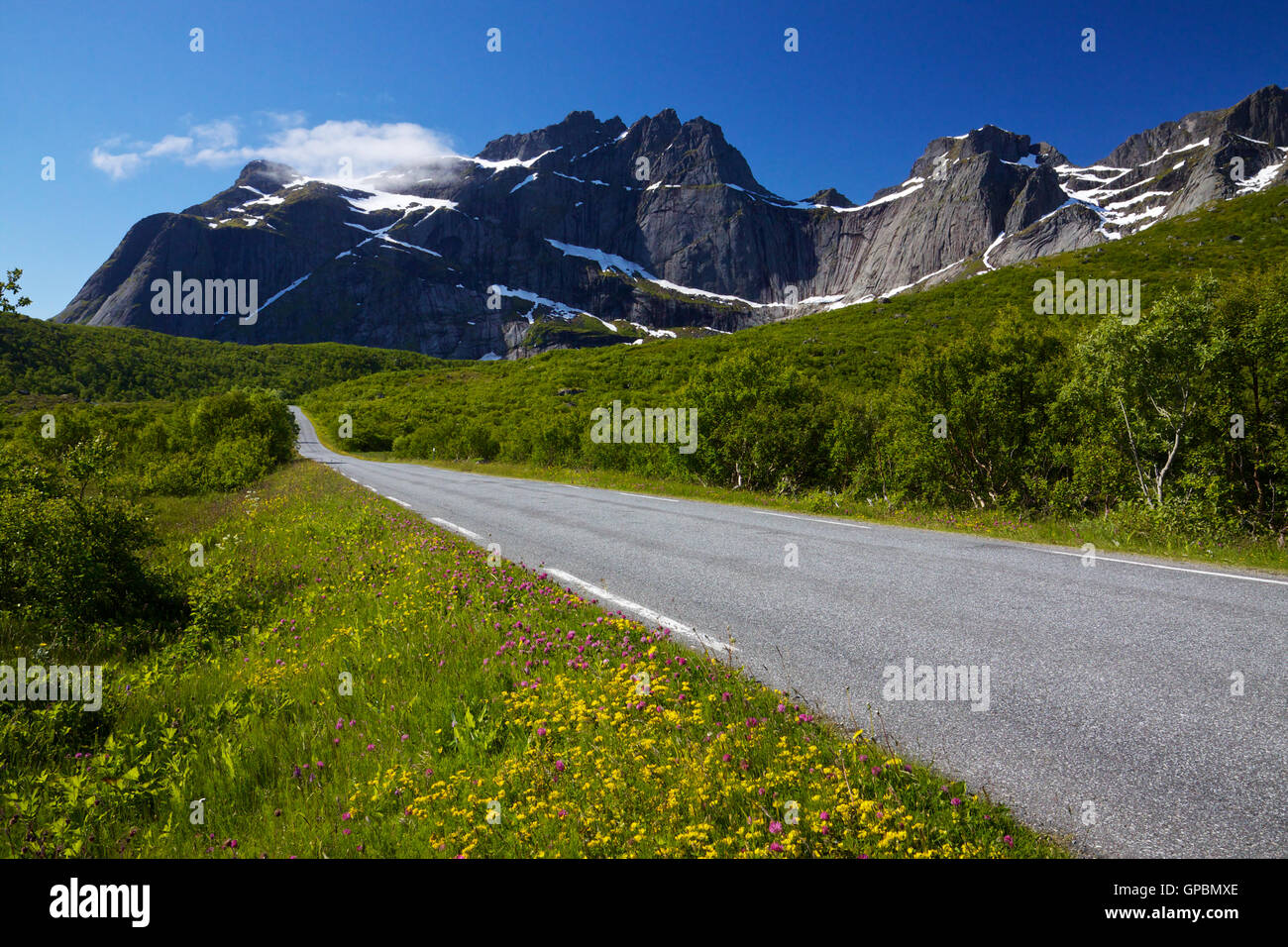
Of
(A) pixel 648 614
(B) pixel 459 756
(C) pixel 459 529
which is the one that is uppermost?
(C) pixel 459 529

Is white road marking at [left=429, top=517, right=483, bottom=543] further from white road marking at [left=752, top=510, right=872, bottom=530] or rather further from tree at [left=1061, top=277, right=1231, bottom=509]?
tree at [left=1061, top=277, right=1231, bottom=509]

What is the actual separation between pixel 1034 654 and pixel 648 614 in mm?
3281

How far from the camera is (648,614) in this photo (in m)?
5.63

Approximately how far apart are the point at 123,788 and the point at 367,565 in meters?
4.51

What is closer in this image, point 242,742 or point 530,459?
point 242,742

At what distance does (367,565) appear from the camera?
25.5 feet

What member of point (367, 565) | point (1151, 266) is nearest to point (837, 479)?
point (367, 565)

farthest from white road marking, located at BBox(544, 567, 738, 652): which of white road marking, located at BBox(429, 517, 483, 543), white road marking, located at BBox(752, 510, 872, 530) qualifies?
white road marking, located at BBox(752, 510, 872, 530)

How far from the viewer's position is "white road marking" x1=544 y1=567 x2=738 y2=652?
4.80 meters

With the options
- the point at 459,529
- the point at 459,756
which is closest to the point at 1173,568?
the point at 459,756

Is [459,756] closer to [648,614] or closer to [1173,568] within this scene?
[648,614]

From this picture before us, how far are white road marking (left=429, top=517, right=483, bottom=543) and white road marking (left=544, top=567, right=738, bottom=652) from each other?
10.2 feet

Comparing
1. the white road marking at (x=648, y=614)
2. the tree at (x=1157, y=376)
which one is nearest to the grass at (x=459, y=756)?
the white road marking at (x=648, y=614)
